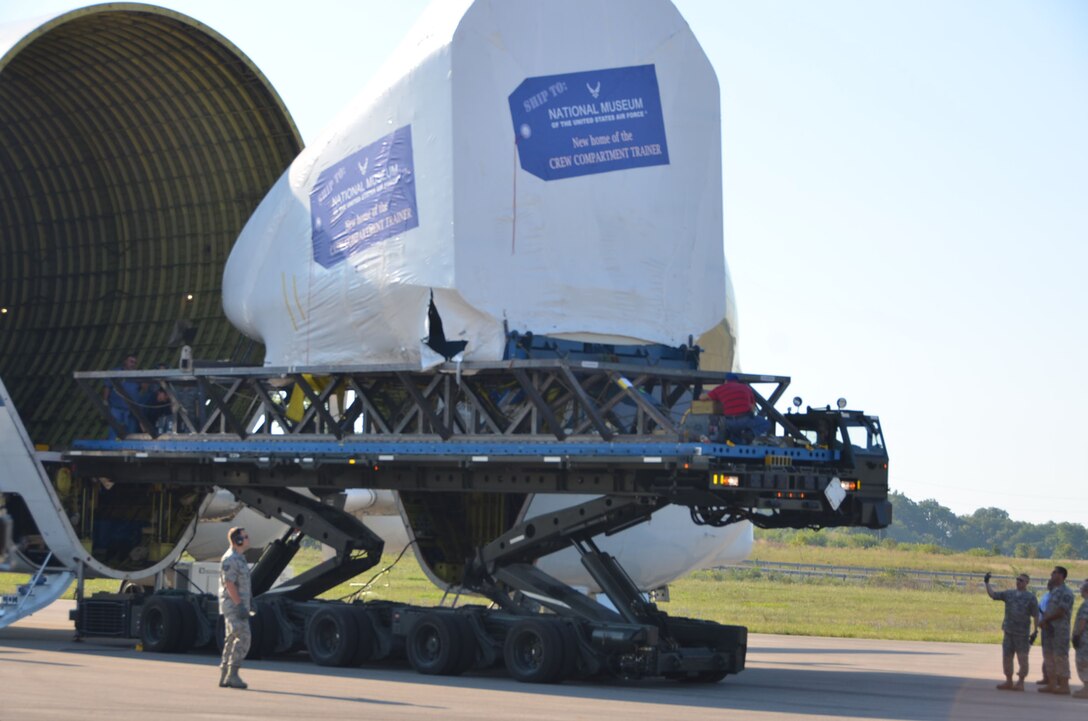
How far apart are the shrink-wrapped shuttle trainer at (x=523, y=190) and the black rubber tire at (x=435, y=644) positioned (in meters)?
2.98

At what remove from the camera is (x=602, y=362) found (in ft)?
64.3

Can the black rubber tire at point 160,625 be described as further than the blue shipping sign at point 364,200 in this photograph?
Yes

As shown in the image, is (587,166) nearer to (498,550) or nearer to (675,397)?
(675,397)

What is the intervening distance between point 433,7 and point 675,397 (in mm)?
5443

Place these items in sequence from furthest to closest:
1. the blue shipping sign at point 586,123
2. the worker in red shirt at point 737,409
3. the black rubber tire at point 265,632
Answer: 1. the black rubber tire at point 265,632
2. the blue shipping sign at point 586,123
3. the worker in red shirt at point 737,409

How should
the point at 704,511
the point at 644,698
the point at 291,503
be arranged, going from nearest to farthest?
the point at 644,698
the point at 704,511
the point at 291,503

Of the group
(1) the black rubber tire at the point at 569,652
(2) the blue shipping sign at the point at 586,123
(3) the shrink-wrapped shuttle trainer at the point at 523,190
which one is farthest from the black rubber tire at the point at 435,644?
(2) the blue shipping sign at the point at 586,123

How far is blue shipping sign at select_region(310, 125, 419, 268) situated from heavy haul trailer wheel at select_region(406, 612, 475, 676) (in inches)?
174

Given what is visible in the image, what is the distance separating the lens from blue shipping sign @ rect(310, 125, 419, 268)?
20453 millimetres

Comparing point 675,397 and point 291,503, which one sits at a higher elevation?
point 675,397

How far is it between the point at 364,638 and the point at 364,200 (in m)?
5.16

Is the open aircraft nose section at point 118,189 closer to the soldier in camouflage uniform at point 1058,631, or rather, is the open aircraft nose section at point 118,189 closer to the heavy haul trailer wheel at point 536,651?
the heavy haul trailer wheel at point 536,651

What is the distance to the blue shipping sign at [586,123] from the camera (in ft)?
66.3

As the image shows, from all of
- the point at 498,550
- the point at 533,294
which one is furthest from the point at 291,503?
the point at 533,294
